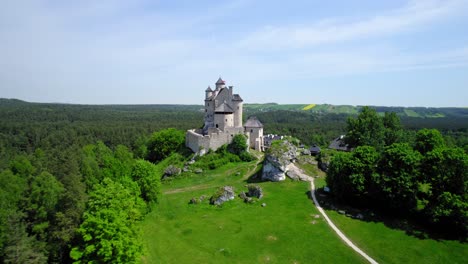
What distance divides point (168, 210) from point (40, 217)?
48.8ft

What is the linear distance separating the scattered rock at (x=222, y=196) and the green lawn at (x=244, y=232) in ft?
2.93

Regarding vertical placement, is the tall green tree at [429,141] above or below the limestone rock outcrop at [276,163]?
above

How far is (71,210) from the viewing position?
29.6m

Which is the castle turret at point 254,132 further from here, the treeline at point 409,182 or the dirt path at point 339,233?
the treeline at point 409,182

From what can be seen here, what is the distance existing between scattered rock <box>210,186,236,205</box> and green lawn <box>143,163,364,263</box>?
2.93 feet

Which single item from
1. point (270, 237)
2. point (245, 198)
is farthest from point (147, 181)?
point (270, 237)

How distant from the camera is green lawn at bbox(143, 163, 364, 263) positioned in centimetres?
2991

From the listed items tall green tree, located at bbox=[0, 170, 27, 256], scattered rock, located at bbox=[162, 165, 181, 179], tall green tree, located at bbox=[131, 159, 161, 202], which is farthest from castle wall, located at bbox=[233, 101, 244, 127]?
tall green tree, located at bbox=[0, 170, 27, 256]

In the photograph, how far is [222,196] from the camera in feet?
139

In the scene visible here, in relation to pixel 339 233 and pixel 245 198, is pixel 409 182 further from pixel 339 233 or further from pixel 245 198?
pixel 245 198

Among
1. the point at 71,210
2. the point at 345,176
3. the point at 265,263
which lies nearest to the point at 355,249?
the point at 265,263

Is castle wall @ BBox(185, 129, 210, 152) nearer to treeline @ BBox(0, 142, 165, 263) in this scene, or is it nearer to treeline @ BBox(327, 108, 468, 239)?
treeline @ BBox(0, 142, 165, 263)

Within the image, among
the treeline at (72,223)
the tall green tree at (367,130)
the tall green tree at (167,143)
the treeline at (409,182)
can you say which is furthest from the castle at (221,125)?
the treeline at (409,182)

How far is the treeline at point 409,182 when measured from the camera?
108 ft
